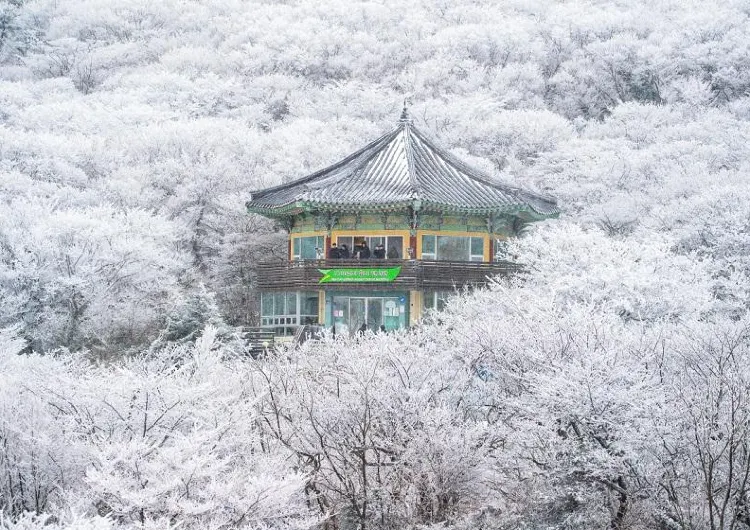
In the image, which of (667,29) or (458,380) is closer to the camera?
(458,380)

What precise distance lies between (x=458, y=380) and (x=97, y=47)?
51572 mm

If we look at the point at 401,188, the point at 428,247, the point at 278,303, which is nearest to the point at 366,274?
the point at 428,247

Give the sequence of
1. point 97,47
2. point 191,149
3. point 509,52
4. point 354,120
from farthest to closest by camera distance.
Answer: point 97,47 → point 509,52 → point 354,120 → point 191,149

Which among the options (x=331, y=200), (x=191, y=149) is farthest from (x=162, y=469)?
(x=191, y=149)

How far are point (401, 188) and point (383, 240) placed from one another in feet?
5.81

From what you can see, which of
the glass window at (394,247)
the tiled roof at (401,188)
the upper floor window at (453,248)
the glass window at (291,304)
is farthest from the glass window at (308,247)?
the upper floor window at (453,248)

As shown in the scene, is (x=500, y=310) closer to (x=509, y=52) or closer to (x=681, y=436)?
(x=681, y=436)

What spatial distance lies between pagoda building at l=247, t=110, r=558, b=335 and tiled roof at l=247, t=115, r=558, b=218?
45 mm

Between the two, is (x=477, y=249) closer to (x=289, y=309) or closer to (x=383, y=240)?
(x=383, y=240)

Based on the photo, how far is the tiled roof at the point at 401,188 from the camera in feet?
102

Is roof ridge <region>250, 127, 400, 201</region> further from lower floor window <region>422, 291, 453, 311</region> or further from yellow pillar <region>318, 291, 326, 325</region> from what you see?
lower floor window <region>422, 291, 453, 311</region>

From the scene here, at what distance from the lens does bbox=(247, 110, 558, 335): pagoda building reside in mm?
30688

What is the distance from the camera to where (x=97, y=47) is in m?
64.1

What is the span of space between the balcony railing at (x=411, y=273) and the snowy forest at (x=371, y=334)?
2142 millimetres
